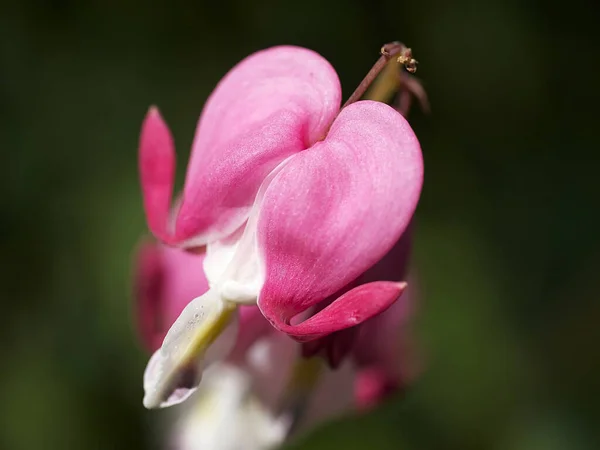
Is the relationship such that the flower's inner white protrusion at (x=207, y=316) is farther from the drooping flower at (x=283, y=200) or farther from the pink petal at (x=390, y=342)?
the pink petal at (x=390, y=342)

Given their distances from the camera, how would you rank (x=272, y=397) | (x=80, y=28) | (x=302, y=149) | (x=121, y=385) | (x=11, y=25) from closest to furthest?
(x=302, y=149), (x=272, y=397), (x=121, y=385), (x=11, y=25), (x=80, y=28)

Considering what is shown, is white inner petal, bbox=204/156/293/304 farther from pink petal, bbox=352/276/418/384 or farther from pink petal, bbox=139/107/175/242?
pink petal, bbox=352/276/418/384

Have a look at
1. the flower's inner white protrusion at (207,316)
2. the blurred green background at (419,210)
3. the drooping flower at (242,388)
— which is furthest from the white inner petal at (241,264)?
the blurred green background at (419,210)

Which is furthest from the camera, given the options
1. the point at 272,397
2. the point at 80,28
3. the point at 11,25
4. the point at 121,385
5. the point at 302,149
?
the point at 80,28

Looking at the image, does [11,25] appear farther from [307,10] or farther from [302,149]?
[302,149]

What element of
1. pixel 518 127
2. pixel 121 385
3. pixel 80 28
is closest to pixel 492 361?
pixel 518 127

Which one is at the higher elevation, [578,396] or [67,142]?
[67,142]

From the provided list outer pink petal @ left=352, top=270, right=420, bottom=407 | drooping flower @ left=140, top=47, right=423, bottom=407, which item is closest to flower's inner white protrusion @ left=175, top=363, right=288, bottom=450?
outer pink petal @ left=352, top=270, right=420, bottom=407
